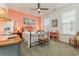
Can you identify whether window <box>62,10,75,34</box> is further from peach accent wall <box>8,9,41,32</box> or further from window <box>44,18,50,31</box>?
peach accent wall <box>8,9,41,32</box>

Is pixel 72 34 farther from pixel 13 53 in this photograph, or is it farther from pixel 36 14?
pixel 13 53

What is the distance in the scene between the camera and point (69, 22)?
4.01 meters

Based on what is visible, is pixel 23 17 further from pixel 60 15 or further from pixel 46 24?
pixel 60 15

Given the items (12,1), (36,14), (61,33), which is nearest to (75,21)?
(61,33)

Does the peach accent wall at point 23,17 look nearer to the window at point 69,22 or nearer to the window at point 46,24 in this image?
the window at point 46,24

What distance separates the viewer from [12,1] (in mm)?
2881

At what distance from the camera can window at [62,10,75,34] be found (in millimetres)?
3918

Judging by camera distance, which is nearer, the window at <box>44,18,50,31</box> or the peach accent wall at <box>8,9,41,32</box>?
the peach accent wall at <box>8,9,41,32</box>

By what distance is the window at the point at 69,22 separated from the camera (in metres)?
3.92

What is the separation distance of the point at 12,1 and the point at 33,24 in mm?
890

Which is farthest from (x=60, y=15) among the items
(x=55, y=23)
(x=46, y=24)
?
(x=46, y=24)

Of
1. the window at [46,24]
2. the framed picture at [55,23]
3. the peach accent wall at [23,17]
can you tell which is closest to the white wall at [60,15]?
the framed picture at [55,23]

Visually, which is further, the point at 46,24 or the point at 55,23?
the point at 55,23

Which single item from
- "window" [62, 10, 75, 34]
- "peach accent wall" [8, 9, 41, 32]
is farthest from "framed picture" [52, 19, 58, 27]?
"peach accent wall" [8, 9, 41, 32]
